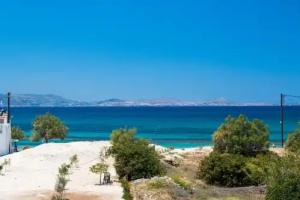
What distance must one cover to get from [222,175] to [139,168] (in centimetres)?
484

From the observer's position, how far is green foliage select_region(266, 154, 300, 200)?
1823cm

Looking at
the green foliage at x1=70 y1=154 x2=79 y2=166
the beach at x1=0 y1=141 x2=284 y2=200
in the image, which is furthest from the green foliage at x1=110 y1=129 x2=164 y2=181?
the green foliage at x1=70 y1=154 x2=79 y2=166

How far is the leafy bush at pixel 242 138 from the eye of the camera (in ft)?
131

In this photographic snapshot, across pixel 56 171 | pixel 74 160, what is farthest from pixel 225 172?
pixel 56 171

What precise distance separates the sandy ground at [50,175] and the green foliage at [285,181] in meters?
10.6

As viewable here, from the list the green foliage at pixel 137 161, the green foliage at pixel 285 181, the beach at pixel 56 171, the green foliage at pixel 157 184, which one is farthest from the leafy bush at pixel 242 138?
the green foliage at pixel 285 181

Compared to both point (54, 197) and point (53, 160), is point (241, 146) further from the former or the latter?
Answer: point (54, 197)

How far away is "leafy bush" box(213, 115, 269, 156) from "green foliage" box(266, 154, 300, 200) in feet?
69.8

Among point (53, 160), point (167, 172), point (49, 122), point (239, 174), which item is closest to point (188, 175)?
point (167, 172)

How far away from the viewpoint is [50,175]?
3578 cm

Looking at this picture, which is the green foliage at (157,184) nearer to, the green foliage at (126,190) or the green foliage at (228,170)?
the green foliage at (126,190)

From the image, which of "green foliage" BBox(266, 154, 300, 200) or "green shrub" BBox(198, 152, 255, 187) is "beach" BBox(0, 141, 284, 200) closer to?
"green shrub" BBox(198, 152, 255, 187)

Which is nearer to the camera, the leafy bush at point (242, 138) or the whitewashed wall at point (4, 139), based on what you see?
the leafy bush at point (242, 138)

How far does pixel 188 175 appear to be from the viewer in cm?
3594
